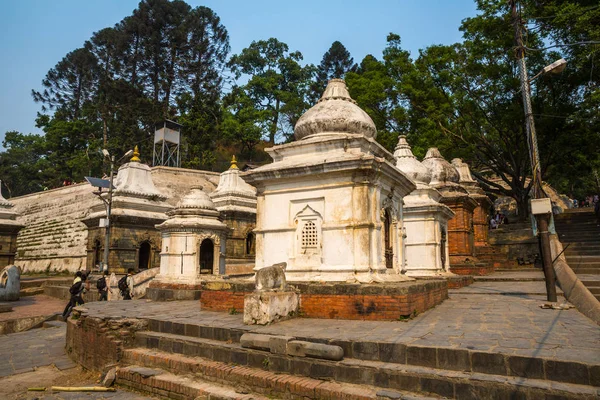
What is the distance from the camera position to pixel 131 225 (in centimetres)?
2002

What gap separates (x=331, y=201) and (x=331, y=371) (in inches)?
145

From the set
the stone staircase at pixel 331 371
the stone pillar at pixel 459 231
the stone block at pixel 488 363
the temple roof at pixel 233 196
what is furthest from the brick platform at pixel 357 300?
the temple roof at pixel 233 196

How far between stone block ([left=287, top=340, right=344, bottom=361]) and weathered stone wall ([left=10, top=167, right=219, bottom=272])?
24.5 metres

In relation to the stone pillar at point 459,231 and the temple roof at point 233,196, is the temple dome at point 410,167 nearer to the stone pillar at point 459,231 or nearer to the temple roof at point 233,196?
the stone pillar at point 459,231

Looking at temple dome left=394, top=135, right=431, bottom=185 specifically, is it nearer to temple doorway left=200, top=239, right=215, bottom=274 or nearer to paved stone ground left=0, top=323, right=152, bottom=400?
temple doorway left=200, top=239, right=215, bottom=274

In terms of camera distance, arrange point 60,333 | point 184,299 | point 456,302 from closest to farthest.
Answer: point 456,302 < point 60,333 < point 184,299

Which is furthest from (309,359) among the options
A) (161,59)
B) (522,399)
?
(161,59)

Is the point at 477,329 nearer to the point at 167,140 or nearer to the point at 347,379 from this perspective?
the point at 347,379

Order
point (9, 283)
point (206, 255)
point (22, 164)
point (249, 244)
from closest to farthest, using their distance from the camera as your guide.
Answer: point (206, 255) < point (9, 283) < point (249, 244) < point (22, 164)

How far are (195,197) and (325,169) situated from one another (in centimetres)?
786

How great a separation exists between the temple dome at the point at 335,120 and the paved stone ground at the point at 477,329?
3.93 m

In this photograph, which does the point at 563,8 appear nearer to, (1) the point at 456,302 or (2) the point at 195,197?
(1) the point at 456,302

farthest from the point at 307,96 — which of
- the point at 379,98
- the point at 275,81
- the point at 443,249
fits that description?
the point at 443,249

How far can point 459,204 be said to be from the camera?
1694 cm
